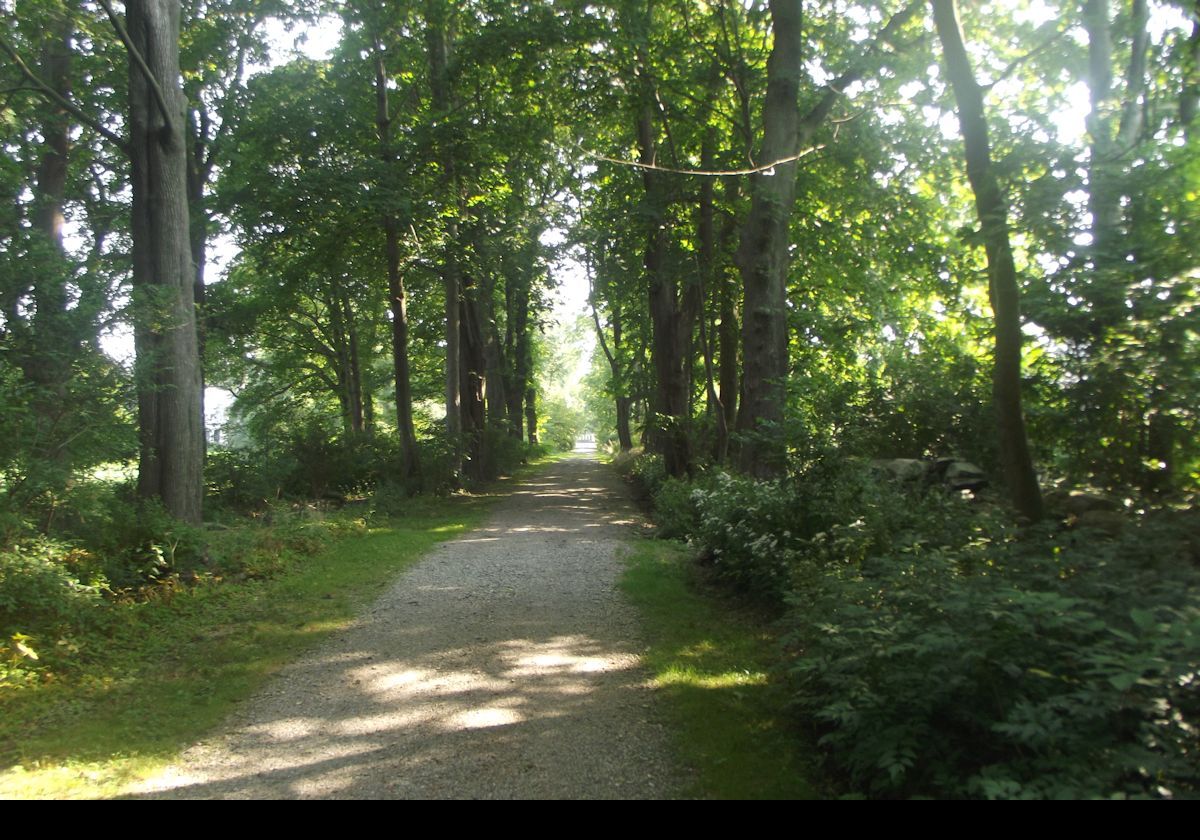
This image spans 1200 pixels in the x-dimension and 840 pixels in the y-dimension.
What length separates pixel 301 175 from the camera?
15.8 m

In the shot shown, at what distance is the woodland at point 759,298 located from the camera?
4258mm

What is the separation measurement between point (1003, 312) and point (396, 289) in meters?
14.3

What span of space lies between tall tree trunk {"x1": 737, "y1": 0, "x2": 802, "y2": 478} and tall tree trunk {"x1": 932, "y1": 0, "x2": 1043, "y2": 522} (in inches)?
214

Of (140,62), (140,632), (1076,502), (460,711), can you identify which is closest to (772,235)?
(1076,502)

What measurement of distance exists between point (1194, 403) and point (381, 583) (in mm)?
8652

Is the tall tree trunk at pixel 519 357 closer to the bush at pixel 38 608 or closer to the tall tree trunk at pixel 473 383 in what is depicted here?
the tall tree trunk at pixel 473 383

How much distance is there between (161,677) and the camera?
6.55 m

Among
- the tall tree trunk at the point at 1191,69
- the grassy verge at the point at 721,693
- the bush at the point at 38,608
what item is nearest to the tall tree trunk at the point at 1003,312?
the tall tree trunk at the point at 1191,69

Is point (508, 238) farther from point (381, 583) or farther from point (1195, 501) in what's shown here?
point (1195, 501)

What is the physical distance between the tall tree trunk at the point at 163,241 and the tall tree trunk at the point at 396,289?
6.24 metres

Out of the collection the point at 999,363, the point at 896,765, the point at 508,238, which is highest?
the point at 508,238

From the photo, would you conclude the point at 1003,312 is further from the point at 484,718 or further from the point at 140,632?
the point at 140,632

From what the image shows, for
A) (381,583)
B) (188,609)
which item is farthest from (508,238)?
(188,609)

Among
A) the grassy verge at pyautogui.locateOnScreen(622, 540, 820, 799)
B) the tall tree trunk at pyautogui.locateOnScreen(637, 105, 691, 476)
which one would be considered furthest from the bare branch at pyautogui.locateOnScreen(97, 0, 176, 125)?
the tall tree trunk at pyautogui.locateOnScreen(637, 105, 691, 476)
